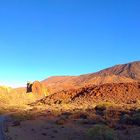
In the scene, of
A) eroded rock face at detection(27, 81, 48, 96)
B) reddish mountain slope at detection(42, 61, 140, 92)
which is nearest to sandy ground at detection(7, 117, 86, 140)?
eroded rock face at detection(27, 81, 48, 96)

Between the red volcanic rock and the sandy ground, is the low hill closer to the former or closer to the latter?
the red volcanic rock

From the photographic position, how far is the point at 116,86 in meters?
67.1

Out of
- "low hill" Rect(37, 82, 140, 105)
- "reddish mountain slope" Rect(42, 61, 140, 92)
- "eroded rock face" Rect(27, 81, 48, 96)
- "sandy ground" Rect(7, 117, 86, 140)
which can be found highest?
"reddish mountain slope" Rect(42, 61, 140, 92)

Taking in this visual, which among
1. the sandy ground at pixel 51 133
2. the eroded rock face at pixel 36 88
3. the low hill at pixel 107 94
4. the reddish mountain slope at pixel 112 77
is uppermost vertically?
the reddish mountain slope at pixel 112 77

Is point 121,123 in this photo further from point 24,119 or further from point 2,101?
point 2,101

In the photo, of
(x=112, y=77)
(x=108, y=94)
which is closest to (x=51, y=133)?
(x=108, y=94)

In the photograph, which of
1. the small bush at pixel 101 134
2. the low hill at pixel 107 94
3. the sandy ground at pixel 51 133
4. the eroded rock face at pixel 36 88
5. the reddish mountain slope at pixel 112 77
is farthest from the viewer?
the reddish mountain slope at pixel 112 77

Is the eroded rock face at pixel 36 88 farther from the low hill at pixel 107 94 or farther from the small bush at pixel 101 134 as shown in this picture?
the small bush at pixel 101 134

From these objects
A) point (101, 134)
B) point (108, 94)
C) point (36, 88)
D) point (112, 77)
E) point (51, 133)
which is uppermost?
point (112, 77)

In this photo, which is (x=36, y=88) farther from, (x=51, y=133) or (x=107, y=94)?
(x=51, y=133)

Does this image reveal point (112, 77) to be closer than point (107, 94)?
No

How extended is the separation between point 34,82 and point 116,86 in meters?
33.6

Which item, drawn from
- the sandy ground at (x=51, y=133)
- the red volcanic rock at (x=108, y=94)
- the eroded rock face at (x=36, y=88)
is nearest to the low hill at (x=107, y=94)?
the red volcanic rock at (x=108, y=94)

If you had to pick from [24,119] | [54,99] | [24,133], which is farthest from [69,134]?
[54,99]
